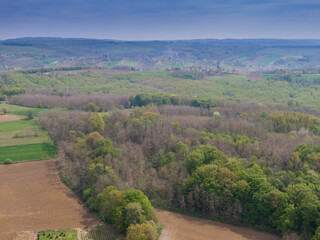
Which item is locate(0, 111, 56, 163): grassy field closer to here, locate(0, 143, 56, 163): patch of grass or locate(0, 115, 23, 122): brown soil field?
locate(0, 143, 56, 163): patch of grass

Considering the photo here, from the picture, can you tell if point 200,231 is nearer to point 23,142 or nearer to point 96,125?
point 96,125

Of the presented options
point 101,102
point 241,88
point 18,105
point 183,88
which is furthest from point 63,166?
point 241,88

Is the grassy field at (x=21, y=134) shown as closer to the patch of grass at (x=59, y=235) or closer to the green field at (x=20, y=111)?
the green field at (x=20, y=111)

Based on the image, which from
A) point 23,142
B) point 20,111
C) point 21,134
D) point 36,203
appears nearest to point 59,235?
point 36,203

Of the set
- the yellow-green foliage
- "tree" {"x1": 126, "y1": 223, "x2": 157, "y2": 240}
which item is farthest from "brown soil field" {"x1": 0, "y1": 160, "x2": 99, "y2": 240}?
the yellow-green foliage

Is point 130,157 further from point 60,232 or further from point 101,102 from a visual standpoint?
point 101,102

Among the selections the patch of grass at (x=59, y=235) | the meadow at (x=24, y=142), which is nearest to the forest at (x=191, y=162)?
the meadow at (x=24, y=142)
